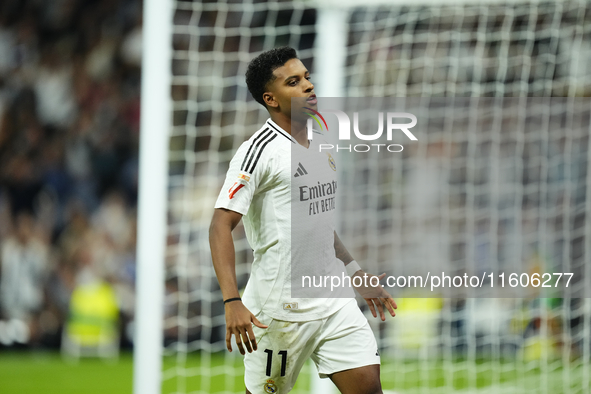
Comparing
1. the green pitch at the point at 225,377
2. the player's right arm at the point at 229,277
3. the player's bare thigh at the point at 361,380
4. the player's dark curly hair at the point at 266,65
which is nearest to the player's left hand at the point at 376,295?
the player's bare thigh at the point at 361,380

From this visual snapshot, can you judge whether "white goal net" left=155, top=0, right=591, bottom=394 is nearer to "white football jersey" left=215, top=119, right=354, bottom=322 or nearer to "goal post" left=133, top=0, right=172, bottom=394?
"goal post" left=133, top=0, right=172, bottom=394

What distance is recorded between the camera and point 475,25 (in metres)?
9.56

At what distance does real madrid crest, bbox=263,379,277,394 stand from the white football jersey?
32 centimetres

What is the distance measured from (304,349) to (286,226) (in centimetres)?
57

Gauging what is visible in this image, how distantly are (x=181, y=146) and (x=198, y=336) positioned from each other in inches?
118

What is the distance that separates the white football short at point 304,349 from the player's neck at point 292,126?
0.81m

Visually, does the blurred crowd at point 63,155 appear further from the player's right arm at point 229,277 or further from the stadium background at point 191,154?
the player's right arm at point 229,277

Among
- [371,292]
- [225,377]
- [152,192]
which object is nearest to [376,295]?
[371,292]

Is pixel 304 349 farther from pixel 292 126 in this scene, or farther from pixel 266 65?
pixel 266 65

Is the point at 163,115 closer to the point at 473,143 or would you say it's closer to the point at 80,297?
the point at 473,143

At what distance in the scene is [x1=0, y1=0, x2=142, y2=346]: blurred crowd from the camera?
9.20 metres

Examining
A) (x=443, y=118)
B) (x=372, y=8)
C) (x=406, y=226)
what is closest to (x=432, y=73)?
(x=443, y=118)

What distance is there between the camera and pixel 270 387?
317 cm

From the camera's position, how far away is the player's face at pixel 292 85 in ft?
10.1
